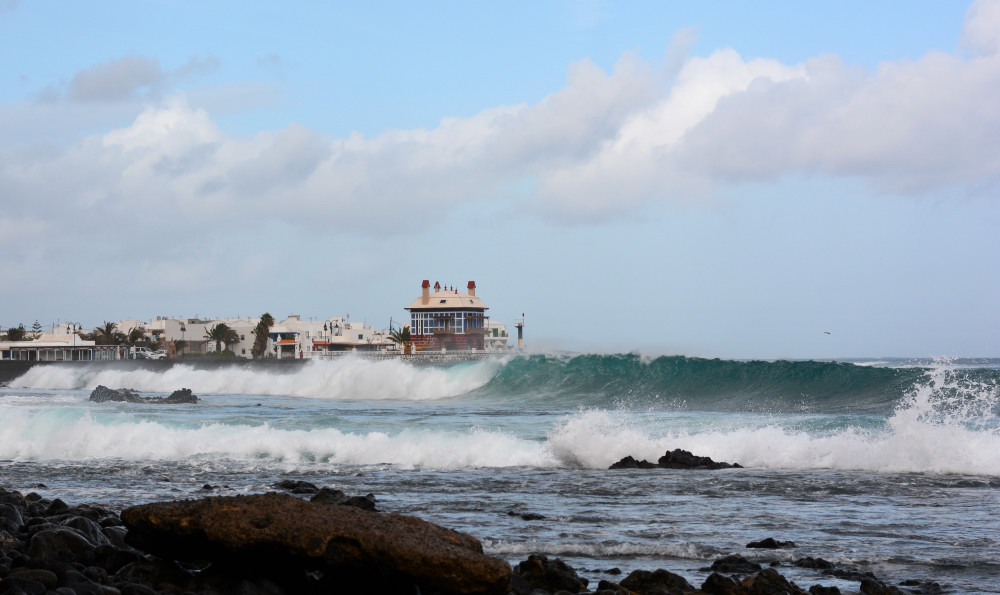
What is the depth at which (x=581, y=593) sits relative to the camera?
679 centimetres

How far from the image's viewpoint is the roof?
94438mm

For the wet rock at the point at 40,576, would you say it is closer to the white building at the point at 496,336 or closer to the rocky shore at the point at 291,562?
the rocky shore at the point at 291,562

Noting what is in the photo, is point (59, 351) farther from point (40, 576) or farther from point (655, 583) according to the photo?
point (655, 583)

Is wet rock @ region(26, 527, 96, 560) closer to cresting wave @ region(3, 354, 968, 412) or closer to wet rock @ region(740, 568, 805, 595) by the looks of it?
wet rock @ region(740, 568, 805, 595)

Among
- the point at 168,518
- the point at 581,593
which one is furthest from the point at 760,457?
the point at 168,518

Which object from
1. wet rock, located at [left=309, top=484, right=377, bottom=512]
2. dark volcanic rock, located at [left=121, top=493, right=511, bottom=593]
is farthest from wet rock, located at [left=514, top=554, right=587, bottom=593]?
wet rock, located at [left=309, top=484, right=377, bottom=512]

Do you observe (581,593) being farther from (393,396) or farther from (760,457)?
(393,396)

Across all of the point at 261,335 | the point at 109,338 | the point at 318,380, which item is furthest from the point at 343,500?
the point at 109,338

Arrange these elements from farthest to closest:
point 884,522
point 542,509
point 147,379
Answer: point 147,379, point 542,509, point 884,522

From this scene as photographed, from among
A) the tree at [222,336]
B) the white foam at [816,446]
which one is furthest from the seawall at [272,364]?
the white foam at [816,446]

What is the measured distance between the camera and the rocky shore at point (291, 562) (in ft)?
20.0

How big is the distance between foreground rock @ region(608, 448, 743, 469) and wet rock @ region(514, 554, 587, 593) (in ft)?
29.2

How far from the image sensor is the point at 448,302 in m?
95.2

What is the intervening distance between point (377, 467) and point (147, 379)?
161 ft
